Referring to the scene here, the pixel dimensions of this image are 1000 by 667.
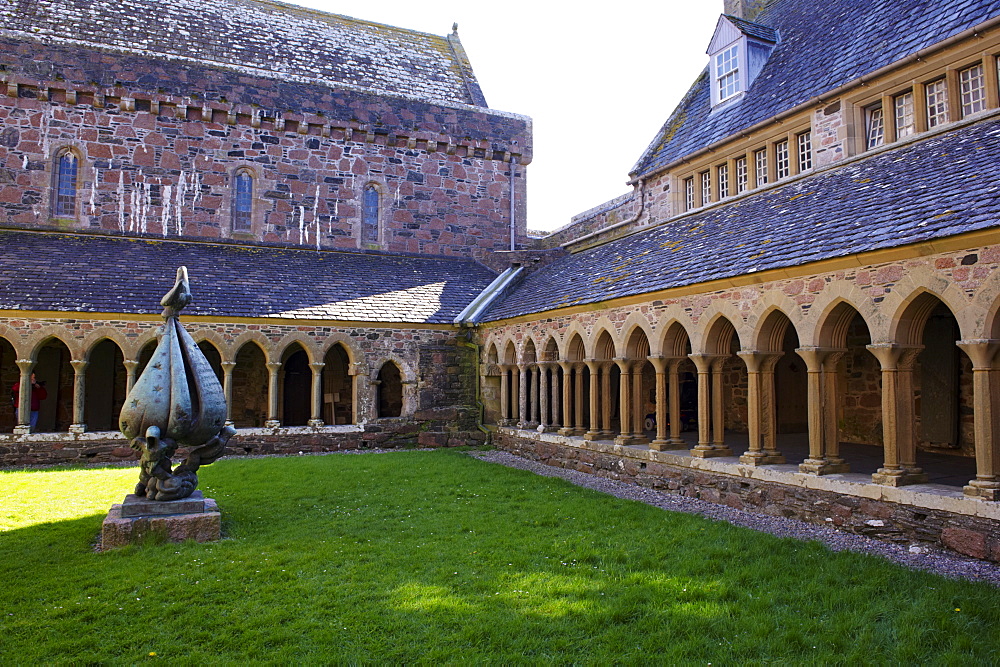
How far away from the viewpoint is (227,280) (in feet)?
49.8

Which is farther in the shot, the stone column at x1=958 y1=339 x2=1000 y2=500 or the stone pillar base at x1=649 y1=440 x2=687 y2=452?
the stone pillar base at x1=649 y1=440 x2=687 y2=452

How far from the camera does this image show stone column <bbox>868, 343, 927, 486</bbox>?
22.5 feet

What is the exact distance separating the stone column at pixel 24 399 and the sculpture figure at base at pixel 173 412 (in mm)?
7739

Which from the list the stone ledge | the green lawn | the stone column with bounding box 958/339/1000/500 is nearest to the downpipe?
the stone ledge

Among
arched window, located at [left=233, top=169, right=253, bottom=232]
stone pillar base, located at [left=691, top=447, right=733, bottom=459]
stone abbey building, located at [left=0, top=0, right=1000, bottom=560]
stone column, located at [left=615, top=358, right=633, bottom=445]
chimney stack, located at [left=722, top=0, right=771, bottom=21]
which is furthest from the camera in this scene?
arched window, located at [left=233, top=169, right=253, bottom=232]

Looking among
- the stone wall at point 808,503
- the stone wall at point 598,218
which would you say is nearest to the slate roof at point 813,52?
the stone wall at point 598,218

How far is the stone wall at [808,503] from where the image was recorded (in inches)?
237

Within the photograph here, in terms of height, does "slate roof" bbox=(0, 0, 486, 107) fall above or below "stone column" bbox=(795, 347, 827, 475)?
above

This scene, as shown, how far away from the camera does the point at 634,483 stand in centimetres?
1043

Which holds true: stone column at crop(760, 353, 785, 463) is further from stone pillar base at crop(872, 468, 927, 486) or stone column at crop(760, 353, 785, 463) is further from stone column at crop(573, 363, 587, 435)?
stone column at crop(573, 363, 587, 435)

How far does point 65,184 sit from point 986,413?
58.2 feet

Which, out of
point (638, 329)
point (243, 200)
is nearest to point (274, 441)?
point (243, 200)

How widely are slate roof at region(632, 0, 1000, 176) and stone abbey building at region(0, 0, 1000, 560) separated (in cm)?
7

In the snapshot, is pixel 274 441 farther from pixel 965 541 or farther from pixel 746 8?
pixel 746 8
